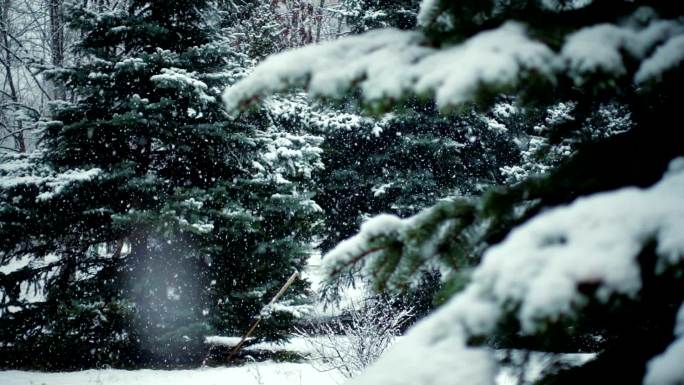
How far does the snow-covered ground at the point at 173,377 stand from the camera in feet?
19.8

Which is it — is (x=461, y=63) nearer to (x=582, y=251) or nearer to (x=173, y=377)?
(x=582, y=251)

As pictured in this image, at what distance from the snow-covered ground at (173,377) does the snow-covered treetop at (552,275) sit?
560 cm

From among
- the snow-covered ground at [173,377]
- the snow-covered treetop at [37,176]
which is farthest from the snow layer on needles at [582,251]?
the snow-covered treetop at [37,176]

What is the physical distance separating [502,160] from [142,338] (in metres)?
10.4

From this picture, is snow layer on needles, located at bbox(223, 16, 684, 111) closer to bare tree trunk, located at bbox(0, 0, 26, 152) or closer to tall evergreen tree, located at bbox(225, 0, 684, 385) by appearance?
tall evergreen tree, located at bbox(225, 0, 684, 385)

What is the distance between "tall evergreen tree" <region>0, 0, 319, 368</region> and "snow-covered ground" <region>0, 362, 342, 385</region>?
1.85 ft

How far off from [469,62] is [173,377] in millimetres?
7043

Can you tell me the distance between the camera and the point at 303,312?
7.50m

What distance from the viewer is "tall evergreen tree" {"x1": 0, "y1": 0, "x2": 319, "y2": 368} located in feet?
21.5

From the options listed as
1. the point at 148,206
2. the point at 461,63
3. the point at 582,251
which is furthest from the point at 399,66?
the point at 148,206

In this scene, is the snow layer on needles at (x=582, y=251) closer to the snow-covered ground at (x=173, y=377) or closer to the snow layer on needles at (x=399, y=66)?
the snow layer on needles at (x=399, y=66)

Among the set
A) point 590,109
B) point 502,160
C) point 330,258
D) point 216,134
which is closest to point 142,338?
point 216,134

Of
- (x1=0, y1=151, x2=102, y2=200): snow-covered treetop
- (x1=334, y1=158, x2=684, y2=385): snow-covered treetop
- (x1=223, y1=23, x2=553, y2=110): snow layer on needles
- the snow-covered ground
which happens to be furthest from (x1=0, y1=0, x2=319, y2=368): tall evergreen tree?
(x1=334, y1=158, x2=684, y2=385): snow-covered treetop

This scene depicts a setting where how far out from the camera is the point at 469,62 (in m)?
0.87
